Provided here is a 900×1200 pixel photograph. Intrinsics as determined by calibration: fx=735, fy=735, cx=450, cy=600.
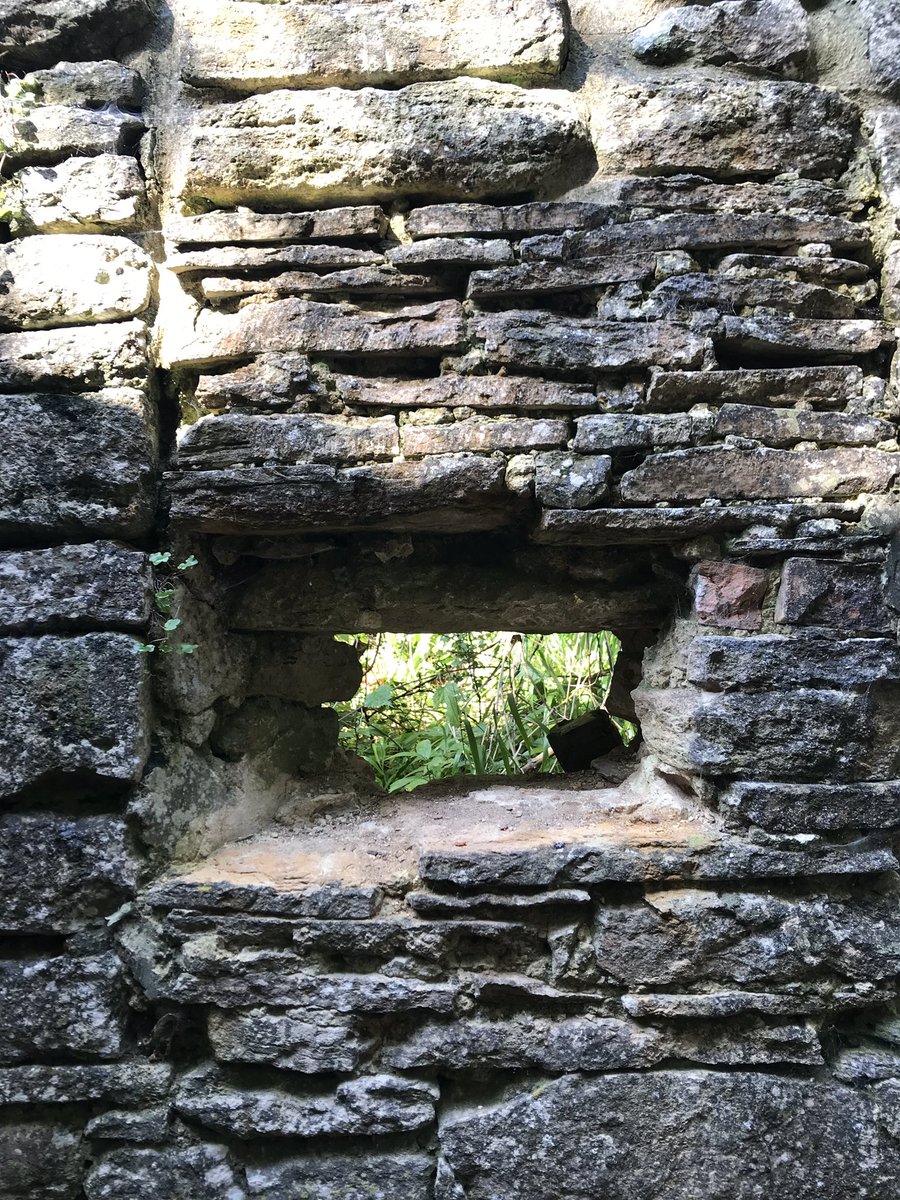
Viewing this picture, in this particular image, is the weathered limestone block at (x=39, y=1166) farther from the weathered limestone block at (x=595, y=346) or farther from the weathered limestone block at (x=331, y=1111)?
the weathered limestone block at (x=595, y=346)

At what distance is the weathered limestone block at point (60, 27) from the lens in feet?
5.14

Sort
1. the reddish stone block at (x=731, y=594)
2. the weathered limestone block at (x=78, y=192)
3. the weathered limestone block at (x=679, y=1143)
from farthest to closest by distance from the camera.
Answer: the weathered limestone block at (x=78, y=192), the reddish stone block at (x=731, y=594), the weathered limestone block at (x=679, y=1143)

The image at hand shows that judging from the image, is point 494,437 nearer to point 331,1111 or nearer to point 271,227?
point 271,227

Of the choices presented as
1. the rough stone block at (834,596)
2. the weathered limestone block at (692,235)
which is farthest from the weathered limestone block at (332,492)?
the rough stone block at (834,596)

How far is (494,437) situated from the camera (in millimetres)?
1442

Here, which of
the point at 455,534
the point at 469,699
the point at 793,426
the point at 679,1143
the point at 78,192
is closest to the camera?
the point at 679,1143

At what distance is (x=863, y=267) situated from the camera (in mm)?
1504

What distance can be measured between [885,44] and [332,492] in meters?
1.51

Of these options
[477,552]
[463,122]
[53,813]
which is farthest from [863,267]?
[53,813]

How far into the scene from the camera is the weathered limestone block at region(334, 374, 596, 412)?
1.46 meters

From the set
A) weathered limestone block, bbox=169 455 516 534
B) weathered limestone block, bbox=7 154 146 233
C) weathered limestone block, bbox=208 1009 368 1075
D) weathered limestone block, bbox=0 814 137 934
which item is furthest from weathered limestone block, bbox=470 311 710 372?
weathered limestone block, bbox=208 1009 368 1075

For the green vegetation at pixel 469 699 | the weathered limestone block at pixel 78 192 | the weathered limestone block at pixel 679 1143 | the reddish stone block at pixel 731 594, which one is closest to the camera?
the weathered limestone block at pixel 679 1143

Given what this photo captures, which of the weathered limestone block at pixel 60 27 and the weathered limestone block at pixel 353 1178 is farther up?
the weathered limestone block at pixel 60 27

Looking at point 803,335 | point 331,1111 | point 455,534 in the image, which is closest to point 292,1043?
point 331,1111
